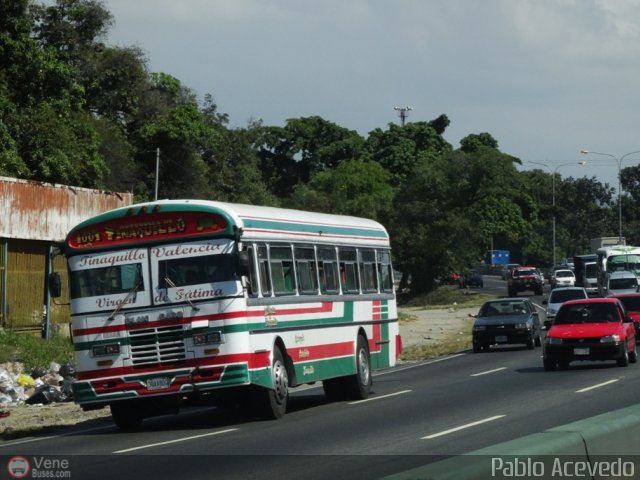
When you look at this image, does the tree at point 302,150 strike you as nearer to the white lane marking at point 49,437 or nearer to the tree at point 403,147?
the tree at point 403,147

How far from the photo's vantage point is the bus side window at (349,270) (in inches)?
872

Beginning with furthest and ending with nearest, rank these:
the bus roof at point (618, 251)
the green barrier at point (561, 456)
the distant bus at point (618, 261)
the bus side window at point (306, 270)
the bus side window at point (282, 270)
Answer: the bus roof at point (618, 251), the distant bus at point (618, 261), the bus side window at point (306, 270), the bus side window at point (282, 270), the green barrier at point (561, 456)

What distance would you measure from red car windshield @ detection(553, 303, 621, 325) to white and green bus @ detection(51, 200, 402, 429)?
1115cm

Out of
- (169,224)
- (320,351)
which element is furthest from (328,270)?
(169,224)

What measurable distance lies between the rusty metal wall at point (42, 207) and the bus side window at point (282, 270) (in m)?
16.1

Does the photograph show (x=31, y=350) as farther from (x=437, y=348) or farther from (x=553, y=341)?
(x=437, y=348)

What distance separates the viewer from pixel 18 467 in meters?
13.8

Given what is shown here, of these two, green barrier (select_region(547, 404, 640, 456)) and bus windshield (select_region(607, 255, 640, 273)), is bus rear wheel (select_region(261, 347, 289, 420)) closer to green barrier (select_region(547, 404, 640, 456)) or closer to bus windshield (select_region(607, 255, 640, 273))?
green barrier (select_region(547, 404, 640, 456))

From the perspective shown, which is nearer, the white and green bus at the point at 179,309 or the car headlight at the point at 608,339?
the white and green bus at the point at 179,309

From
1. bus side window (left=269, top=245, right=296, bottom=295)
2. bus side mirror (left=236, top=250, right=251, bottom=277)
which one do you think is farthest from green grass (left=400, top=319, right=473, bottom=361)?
bus side mirror (left=236, top=250, right=251, bottom=277)

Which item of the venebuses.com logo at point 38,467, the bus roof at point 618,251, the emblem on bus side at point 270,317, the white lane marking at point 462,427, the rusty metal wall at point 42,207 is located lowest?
the white lane marking at point 462,427

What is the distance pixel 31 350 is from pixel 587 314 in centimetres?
1312

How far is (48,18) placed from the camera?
182 feet

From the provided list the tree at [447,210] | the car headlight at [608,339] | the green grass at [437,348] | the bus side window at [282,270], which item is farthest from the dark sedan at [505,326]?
the tree at [447,210]
